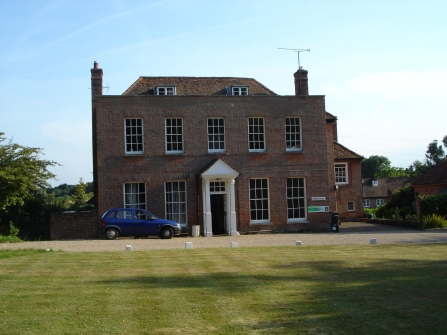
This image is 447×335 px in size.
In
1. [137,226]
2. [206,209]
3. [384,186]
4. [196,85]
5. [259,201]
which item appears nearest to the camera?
[137,226]

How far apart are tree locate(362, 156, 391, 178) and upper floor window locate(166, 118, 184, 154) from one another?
9258 centimetres

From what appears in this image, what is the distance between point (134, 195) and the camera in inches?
1172

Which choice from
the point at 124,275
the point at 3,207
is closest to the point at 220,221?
the point at 3,207

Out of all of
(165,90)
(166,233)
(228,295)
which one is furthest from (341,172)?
(228,295)

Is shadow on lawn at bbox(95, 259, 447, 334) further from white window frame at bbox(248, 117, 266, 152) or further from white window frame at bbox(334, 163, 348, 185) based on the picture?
white window frame at bbox(334, 163, 348, 185)

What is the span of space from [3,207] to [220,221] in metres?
11.8

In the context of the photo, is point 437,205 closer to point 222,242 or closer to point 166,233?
point 222,242

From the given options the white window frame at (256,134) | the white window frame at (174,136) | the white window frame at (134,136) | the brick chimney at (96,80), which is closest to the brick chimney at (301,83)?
the white window frame at (256,134)

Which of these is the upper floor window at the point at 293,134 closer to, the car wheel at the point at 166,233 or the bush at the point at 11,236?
the car wheel at the point at 166,233

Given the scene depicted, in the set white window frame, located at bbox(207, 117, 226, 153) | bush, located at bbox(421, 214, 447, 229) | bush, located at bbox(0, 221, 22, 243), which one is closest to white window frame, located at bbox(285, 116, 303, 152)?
white window frame, located at bbox(207, 117, 226, 153)

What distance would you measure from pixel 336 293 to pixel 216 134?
70.5ft

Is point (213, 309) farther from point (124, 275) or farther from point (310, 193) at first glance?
point (310, 193)

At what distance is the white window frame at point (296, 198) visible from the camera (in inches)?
1243

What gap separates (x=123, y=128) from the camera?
2981cm
